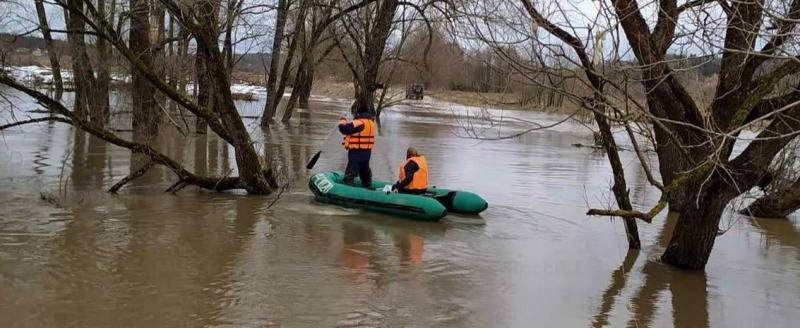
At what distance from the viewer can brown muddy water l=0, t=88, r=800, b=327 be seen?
642 centimetres

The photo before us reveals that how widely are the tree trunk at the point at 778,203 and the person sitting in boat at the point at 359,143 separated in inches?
283

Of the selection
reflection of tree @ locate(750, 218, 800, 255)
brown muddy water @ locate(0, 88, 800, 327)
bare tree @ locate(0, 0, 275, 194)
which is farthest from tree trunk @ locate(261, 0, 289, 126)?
reflection of tree @ locate(750, 218, 800, 255)

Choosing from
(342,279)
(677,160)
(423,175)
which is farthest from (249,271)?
(677,160)

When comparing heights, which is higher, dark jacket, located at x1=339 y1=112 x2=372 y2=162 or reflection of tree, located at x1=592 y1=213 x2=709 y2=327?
dark jacket, located at x1=339 y1=112 x2=372 y2=162

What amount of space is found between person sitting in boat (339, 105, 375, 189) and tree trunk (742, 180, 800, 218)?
7198 mm

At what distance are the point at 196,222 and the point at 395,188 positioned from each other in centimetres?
309

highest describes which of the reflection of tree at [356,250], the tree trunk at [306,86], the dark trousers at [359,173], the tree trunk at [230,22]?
the tree trunk at [230,22]

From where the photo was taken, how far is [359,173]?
39.9ft

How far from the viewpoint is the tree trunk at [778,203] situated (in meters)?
13.3

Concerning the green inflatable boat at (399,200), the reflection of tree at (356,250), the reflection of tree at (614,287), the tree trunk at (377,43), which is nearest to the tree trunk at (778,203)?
the reflection of tree at (614,287)

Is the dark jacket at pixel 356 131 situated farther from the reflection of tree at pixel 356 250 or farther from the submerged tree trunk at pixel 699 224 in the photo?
the submerged tree trunk at pixel 699 224

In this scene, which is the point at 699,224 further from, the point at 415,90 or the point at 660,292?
the point at 415,90

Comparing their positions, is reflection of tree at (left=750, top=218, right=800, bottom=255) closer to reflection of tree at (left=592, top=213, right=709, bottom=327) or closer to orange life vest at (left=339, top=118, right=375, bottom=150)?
reflection of tree at (left=592, top=213, right=709, bottom=327)

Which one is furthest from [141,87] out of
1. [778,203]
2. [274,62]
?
[778,203]
